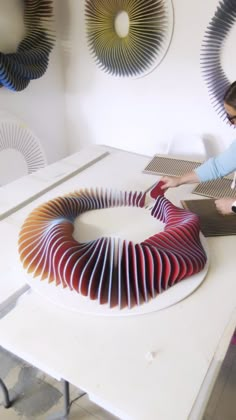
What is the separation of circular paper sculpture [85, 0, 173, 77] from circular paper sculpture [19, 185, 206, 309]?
142 cm

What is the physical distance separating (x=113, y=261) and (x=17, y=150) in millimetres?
1254

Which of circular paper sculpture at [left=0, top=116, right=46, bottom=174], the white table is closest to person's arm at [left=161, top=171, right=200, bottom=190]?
the white table

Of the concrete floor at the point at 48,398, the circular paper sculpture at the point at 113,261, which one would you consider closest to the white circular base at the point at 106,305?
the circular paper sculpture at the point at 113,261

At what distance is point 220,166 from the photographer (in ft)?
4.03

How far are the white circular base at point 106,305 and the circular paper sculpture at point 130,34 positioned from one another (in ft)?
4.39

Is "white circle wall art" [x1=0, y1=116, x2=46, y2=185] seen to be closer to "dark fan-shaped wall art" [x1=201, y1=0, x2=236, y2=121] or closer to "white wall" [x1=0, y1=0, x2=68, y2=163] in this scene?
"white wall" [x1=0, y1=0, x2=68, y2=163]

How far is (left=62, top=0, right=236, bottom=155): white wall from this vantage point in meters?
1.86

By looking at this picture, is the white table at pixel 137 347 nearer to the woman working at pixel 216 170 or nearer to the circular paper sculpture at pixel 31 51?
the woman working at pixel 216 170

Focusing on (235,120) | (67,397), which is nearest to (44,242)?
(67,397)

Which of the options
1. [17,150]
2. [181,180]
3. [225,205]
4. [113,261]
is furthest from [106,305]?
[17,150]

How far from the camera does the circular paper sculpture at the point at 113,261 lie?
73cm

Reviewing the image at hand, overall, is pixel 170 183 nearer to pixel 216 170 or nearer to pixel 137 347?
pixel 216 170

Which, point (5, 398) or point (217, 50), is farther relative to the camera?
point (217, 50)

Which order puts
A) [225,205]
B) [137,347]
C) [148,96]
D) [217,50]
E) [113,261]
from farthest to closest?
[148,96]
[217,50]
[225,205]
[113,261]
[137,347]
